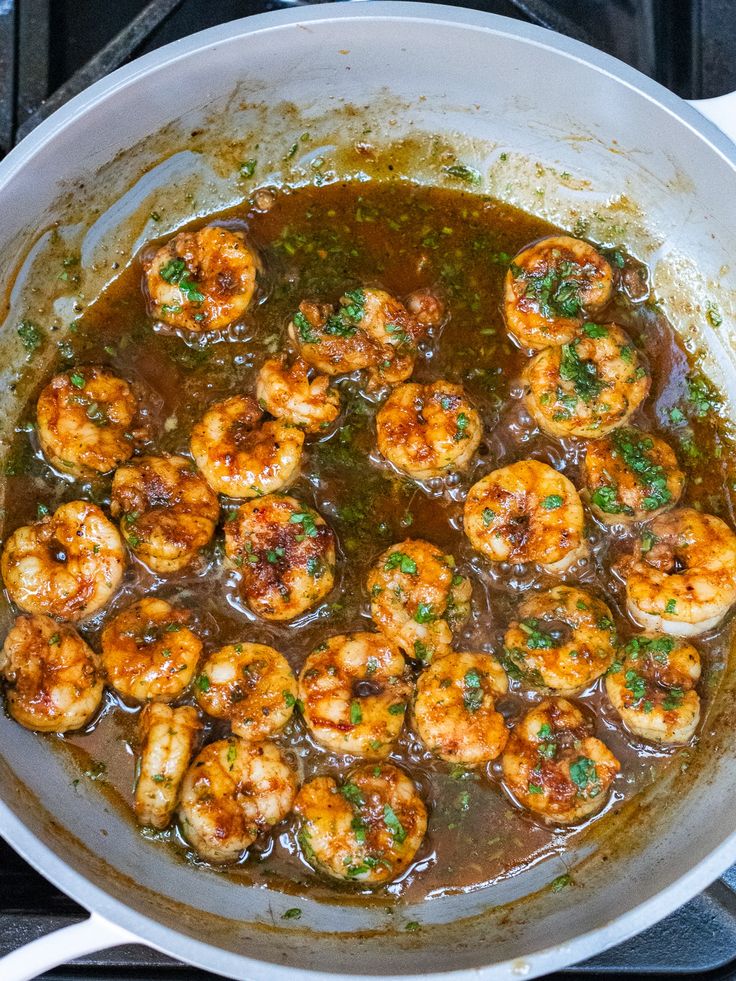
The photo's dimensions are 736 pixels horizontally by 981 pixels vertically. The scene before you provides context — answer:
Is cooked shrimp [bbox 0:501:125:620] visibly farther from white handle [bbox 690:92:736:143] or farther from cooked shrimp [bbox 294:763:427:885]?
white handle [bbox 690:92:736:143]

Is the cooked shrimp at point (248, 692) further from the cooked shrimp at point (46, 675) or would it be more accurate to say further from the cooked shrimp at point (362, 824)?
the cooked shrimp at point (46, 675)

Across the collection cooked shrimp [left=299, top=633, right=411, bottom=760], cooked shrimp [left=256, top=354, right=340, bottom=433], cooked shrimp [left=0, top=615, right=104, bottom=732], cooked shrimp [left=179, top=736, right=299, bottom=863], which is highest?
cooked shrimp [left=256, top=354, right=340, bottom=433]

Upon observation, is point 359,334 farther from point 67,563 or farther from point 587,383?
point 67,563

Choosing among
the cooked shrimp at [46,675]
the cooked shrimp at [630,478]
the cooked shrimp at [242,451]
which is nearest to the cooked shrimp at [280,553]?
the cooked shrimp at [242,451]

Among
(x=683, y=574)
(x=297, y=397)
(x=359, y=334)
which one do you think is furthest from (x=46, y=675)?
(x=683, y=574)

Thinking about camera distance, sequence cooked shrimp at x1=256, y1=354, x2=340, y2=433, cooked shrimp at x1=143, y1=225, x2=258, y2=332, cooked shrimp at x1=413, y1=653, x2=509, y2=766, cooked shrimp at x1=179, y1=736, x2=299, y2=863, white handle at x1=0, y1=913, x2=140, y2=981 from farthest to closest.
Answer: cooked shrimp at x1=143, y1=225, x2=258, y2=332 < cooked shrimp at x1=256, y1=354, x2=340, y2=433 < cooked shrimp at x1=413, y1=653, x2=509, y2=766 < cooked shrimp at x1=179, y1=736, x2=299, y2=863 < white handle at x1=0, y1=913, x2=140, y2=981

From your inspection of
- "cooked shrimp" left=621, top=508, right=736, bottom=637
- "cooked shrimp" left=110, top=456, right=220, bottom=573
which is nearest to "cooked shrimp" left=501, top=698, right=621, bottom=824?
"cooked shrimp" left=621, top=508, right=736, bottom=637

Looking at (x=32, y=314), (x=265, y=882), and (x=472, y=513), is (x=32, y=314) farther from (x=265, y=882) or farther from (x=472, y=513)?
(x=265, y=882)
